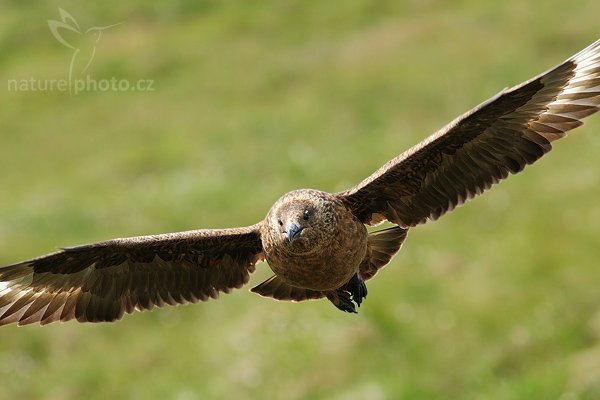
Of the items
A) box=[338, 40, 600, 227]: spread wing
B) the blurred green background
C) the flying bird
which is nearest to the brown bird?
box=[338, 40, 600, 227]: spread wing

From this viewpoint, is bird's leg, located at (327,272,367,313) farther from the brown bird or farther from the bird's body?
the bird's body

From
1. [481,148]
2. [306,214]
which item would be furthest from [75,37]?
[306,214]

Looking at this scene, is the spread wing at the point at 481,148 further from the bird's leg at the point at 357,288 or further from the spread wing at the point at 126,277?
the spread wing at the point at 126,277

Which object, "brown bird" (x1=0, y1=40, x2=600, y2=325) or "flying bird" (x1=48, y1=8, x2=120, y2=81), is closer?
"brown bird" (x1=0, y1=40, x2=600, y2=325)

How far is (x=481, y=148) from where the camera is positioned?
840cm

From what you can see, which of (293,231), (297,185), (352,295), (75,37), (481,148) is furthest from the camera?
(75,37)

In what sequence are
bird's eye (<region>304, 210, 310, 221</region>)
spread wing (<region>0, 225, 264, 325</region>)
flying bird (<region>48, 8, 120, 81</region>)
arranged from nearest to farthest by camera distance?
bird's eye (<region>304, 210, 310, 221</region>)
spread wing (<region>0, 225, 264, 325</region>)
flying bird (<region>48, 8, 120, 81</region>)

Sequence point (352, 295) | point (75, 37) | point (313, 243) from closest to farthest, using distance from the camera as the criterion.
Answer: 1. point (313, 243)
2. point (352, 295)
3. point (75, 37)

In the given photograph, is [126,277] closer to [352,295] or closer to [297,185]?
[352,295]

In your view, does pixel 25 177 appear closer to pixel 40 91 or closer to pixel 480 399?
pixel 40 91

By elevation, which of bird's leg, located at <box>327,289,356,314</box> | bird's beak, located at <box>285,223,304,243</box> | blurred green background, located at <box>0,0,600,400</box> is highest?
bird's beak, located at <box>285,223,304,243</box>

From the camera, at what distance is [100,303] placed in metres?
8.88

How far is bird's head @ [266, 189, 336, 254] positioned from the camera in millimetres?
7551

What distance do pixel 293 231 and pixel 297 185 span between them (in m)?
12.5
